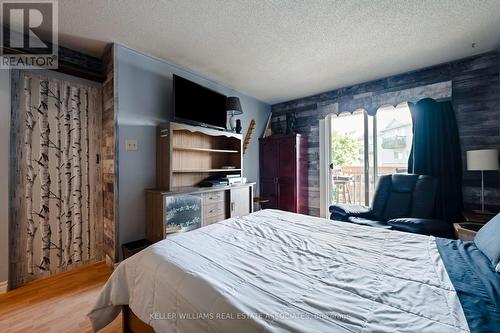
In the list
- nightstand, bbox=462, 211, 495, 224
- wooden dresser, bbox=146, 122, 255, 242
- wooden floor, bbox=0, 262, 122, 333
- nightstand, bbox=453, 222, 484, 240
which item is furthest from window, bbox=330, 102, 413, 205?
wooden floor, bbox=0, 262, 122, 333

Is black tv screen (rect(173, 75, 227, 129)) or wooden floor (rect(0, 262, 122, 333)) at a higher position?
black tv screen (rect(173, 75, 227, 129))

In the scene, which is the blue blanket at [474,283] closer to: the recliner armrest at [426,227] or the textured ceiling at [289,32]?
the recliner armrest at [426,227]

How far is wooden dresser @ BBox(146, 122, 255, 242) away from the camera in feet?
7.95

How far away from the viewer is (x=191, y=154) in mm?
3055

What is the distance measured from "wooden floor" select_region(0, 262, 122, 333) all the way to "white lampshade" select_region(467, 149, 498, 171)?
3.61 metres

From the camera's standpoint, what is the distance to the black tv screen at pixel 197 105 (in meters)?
2.60

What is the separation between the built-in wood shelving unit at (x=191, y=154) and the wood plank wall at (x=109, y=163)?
1.58ft

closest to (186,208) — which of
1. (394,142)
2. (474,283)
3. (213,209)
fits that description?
(213,209)

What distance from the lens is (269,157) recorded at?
4.18 meters

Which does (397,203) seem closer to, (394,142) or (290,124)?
(394,142)

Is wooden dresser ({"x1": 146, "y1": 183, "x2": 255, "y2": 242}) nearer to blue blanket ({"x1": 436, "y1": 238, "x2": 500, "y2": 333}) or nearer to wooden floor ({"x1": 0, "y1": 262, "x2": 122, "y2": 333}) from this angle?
wooden floor ({"x1": 0, "y1": 262, "x2": 122, "y2": 333})

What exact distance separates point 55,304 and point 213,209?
5.52 feet

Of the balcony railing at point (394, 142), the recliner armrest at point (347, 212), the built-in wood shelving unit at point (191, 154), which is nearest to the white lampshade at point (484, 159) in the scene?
the balcony railing at point (394, 142)

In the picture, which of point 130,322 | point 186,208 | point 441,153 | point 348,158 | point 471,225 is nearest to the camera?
point 130,322
